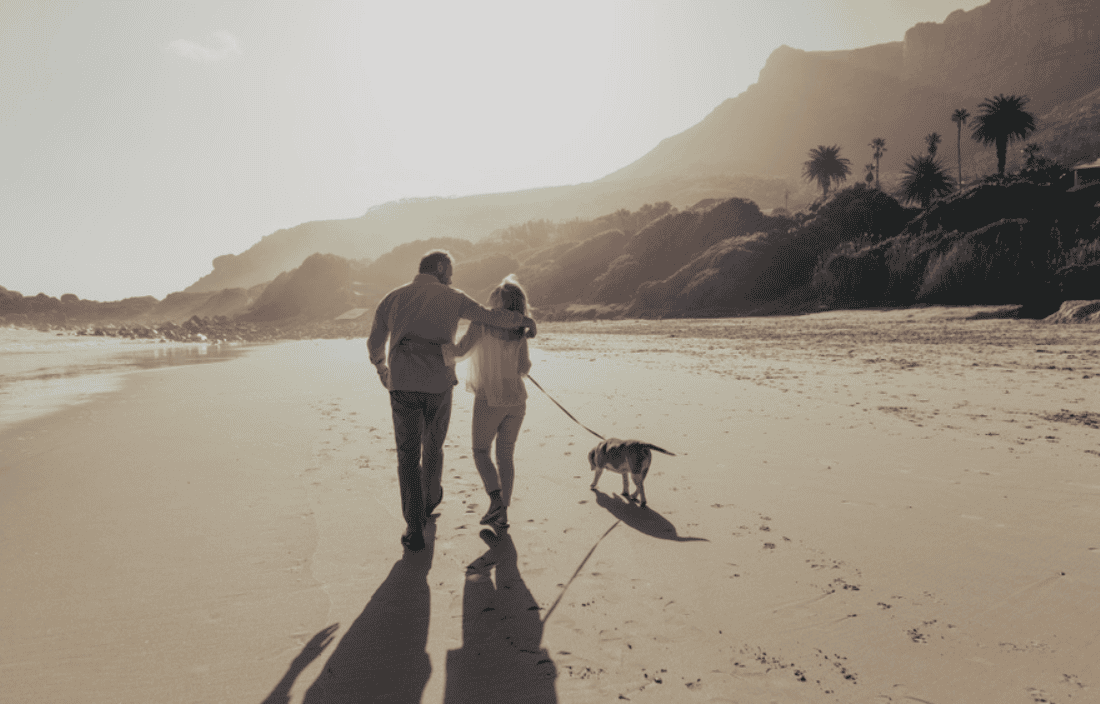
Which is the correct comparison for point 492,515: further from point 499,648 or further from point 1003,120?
point 1003,120

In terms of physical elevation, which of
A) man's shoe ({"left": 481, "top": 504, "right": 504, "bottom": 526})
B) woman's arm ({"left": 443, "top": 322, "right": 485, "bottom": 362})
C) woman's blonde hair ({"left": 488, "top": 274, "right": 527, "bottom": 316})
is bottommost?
man's shoe ({"left": 481, "top": 504, "right": 504, "bottom": 526})

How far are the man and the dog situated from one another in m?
1.48

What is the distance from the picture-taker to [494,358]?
428 cm

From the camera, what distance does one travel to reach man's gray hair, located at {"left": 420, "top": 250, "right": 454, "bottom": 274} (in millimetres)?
4316

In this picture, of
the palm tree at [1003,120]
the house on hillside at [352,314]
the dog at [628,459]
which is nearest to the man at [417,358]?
the dog at [628,459]

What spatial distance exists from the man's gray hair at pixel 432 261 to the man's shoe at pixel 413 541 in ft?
6.42

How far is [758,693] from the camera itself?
247cm

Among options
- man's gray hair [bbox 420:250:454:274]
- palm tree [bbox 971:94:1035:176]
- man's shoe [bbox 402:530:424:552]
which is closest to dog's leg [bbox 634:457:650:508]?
man's shoe [bbox 402:530:424:552]

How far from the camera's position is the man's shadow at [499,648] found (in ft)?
8.38

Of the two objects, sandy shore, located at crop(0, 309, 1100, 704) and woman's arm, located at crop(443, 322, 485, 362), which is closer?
sandy shore, located at crop(0, 309, 1100, 704)

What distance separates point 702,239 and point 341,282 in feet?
181

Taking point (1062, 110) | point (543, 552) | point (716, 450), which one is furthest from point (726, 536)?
point (1062, 110)

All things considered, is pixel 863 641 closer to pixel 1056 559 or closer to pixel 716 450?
pixel 1056 559

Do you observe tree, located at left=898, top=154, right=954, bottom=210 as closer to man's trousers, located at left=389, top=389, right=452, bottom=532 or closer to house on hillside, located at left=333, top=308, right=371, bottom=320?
house on hillside, located at left=333, top=308, right=371, bottom=320
